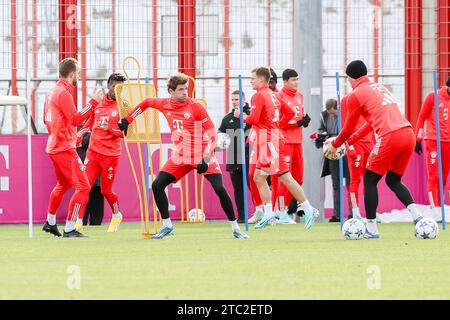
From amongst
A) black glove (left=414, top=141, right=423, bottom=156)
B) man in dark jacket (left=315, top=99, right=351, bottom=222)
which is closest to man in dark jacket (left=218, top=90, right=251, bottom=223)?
man in dark jacket (left=315, top=99, right=351, bottom=222)

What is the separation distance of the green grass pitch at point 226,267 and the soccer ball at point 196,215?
344cm

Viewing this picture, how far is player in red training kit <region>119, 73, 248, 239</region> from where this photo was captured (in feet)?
44.5

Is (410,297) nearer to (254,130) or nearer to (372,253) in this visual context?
(372,253)

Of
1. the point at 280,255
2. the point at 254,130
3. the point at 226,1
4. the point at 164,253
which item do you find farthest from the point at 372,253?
the point at 226,1

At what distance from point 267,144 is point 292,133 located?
61.3 inches

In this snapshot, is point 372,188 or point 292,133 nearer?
point 372,188

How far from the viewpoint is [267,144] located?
1652cm

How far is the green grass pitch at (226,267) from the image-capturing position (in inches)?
320

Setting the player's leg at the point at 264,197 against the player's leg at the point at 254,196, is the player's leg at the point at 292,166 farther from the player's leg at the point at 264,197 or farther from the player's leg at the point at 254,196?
the player's leg at the point at 264,197

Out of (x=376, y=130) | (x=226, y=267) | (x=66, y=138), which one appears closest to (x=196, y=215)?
(x=66, y=138)

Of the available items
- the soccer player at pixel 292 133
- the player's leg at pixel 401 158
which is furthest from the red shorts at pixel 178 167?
the soccer player at pixel 292 133

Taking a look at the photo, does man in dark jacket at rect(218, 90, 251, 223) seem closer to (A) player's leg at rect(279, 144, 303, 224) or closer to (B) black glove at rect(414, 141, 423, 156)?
(A) player's leg at rect(279, 144, 303, 224)

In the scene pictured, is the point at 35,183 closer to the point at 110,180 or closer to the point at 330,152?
the point at 110,180

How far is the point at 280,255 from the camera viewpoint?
37.1 feet
